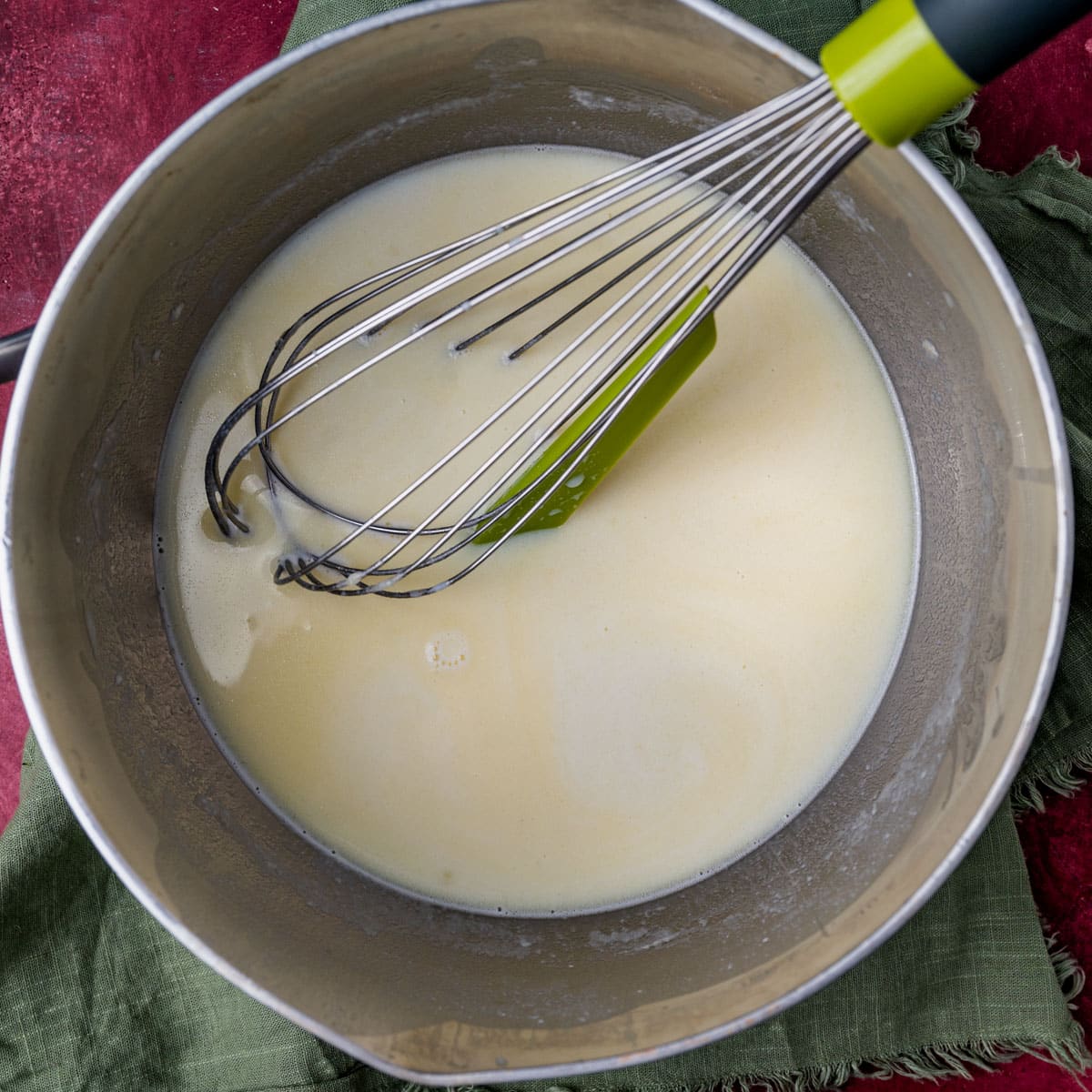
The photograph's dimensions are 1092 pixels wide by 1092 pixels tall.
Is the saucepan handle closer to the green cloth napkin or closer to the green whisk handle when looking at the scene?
the green cloth napkin

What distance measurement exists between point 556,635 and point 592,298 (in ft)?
0.81

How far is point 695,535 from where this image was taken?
775 mm

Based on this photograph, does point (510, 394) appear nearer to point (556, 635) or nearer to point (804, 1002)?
point (556, 635)

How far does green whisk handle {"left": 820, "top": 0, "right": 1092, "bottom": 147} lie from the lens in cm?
41

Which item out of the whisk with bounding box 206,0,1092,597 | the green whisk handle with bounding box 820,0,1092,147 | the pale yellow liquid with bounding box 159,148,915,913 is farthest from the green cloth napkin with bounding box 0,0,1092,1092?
the green whisk handle with bounding box 820,0,1092,147

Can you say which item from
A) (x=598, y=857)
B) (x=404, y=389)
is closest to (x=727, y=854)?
(x=598, y=857)

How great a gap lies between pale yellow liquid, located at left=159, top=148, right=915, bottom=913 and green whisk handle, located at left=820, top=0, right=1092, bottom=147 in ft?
1.08

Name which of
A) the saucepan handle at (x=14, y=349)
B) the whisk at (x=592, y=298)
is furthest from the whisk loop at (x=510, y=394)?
the saucepan handle at (x=14, y=349)

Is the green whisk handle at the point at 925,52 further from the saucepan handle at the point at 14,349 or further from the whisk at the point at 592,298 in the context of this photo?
the saucepan handle at the point at 14,349

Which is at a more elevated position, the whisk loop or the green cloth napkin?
the whisk loop

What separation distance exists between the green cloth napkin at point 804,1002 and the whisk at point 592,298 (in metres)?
0.23

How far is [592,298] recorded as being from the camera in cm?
66

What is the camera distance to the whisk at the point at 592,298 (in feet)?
1.45

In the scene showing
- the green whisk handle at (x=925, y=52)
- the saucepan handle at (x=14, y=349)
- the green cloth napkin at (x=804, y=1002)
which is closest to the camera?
the green whisk handle at (x=925, y=52)
